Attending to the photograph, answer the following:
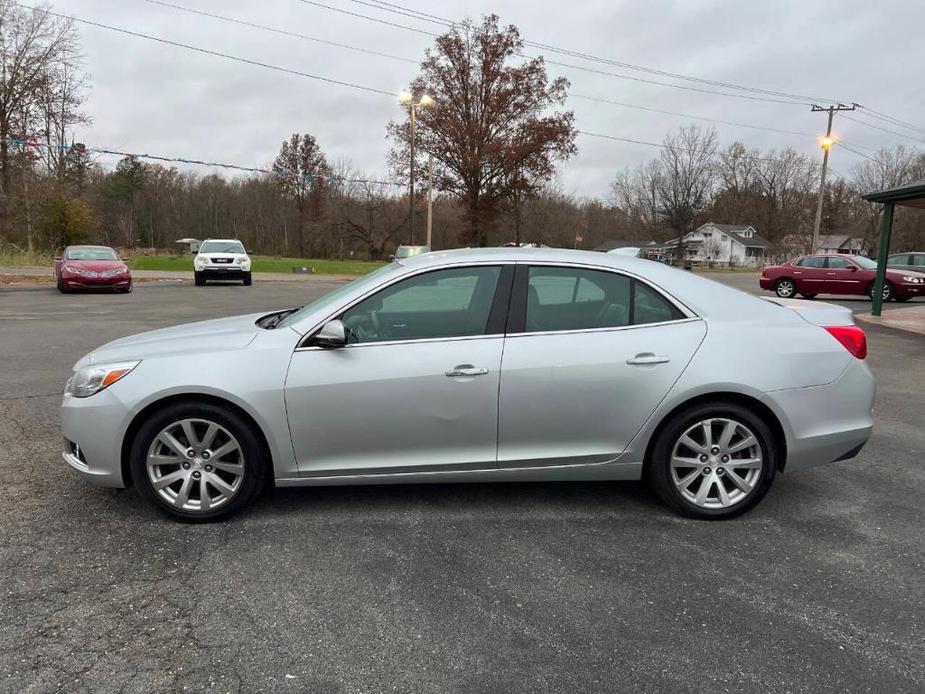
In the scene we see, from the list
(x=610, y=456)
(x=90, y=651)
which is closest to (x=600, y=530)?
(x=610, y=456)

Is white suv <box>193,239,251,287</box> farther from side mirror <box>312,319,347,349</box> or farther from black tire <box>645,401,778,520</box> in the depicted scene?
black tire <box>645,401,778,520</box>

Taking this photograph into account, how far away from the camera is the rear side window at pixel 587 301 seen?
3543 mm

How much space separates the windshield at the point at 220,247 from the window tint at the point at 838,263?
2100 cm

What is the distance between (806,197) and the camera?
79.8 metres

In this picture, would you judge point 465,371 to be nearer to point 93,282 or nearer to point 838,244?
point 93,282

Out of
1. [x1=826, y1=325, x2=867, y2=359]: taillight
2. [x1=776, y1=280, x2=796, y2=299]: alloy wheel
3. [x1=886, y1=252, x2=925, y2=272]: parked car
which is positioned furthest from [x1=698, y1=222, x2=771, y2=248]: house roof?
[x1=826, y1=325, x2=867, y2=359]: taillight

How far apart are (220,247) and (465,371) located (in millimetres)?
22528

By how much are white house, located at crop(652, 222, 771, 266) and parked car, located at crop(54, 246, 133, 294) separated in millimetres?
77758

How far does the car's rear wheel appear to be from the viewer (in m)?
21.6

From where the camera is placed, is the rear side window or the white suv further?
the white suv

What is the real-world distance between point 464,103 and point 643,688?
39954 millimetres

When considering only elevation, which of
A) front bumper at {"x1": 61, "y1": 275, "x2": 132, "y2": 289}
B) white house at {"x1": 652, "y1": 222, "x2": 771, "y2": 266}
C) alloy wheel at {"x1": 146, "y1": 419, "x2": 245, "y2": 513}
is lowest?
alloy wheel at {"x1": 146, "y1": 419, "x2": 245, "y2": 513}

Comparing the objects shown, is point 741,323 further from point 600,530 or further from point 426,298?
point 426,298

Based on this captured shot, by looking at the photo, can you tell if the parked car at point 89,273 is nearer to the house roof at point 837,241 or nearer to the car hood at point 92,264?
the car hood at point 92,264
